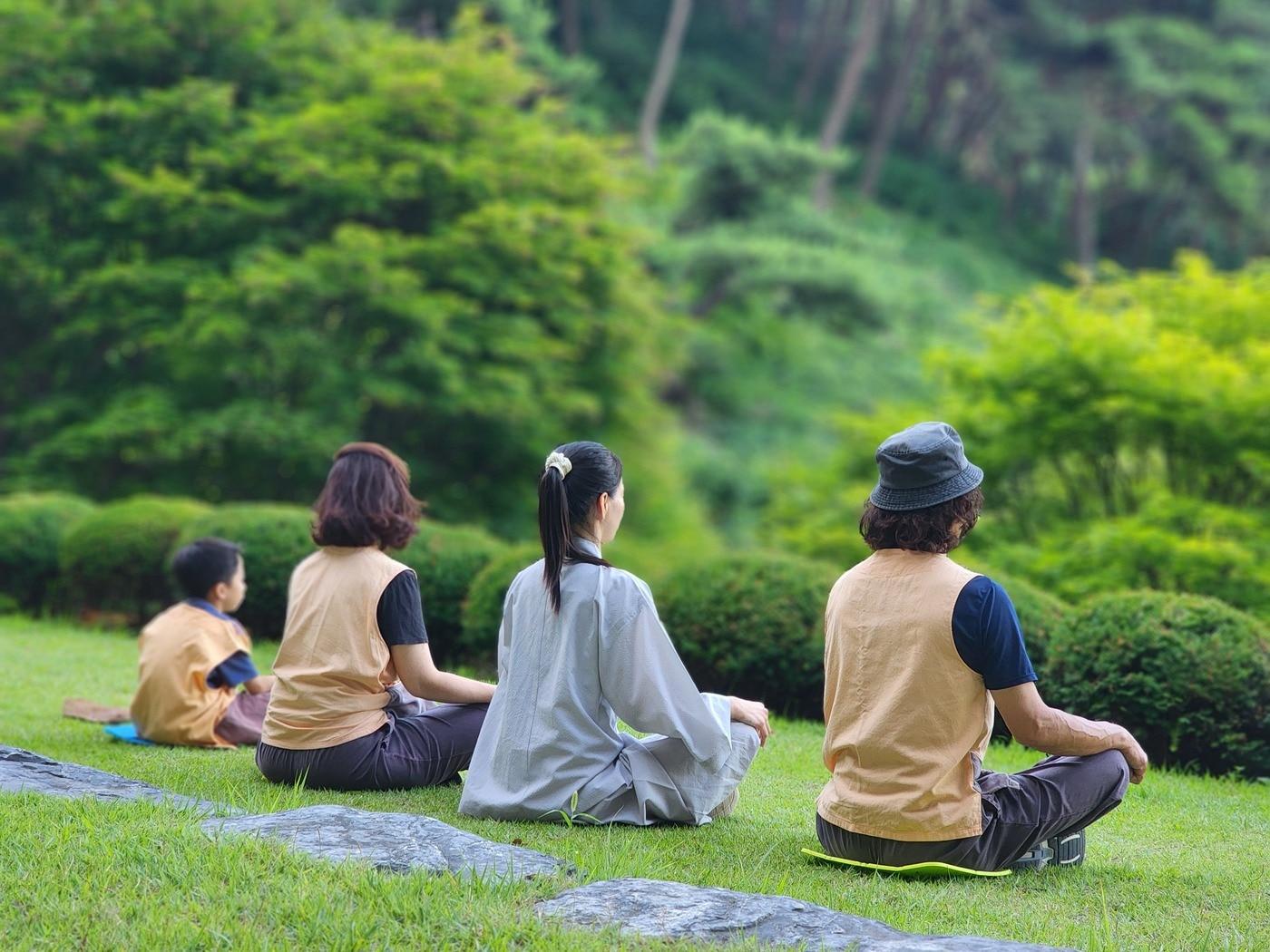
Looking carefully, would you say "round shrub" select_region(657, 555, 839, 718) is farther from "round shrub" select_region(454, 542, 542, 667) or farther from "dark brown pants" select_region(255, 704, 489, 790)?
"dark brown pants" select_region(255, 704, 489, 790)

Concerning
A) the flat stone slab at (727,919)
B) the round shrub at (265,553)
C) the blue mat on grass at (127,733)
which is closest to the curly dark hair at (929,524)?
the flat stone slab at (727,919)

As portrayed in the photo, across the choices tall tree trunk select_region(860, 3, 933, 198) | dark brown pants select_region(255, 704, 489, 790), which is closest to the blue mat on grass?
dark brown pants select_region(255, 704, 489, 790)

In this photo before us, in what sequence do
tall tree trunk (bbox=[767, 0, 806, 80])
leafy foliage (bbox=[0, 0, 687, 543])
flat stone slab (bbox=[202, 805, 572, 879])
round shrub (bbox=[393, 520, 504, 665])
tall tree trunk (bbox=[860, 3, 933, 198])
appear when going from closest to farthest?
1. flat stone slab (bbox=[202, 805, 572, 879])
2. round shrub (bbox=[393, 520, 504, 665])
3. leafy foliage (bbox=[0, 0, 687, 543])
4. tall tree trunk (bbox=[860, 3, 933, 198])
5. tall tree trunk (bbox=[767, 0, 806, 80])

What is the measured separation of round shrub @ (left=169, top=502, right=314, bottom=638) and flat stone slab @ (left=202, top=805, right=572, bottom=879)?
5838 mm

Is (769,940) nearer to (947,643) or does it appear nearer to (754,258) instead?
(947,643)

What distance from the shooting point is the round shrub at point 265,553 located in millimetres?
9812

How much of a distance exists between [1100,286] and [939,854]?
31.0ft

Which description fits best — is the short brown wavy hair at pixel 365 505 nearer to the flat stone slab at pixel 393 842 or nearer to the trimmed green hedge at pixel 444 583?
the flat stone slab at pixel 393 842

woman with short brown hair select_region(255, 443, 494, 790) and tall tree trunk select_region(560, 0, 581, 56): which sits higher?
tall tree trunk select_region(560, 0, 581, 56)

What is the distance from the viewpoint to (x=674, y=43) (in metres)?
32.8

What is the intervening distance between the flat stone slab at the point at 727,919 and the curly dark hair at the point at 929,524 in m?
1.11

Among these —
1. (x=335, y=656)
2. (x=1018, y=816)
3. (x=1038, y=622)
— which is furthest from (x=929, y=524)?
(x=1038, y=622)

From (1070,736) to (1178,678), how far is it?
2.79 m

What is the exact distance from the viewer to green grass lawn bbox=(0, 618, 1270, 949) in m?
3.27
